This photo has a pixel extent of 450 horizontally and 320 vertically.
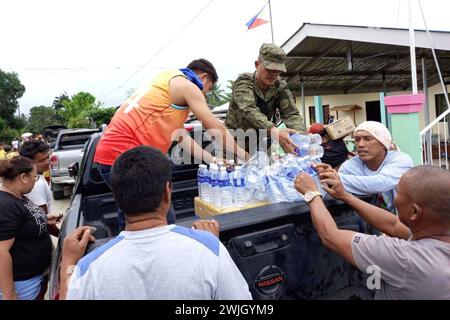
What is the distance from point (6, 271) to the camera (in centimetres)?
237

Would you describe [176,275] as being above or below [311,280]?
above

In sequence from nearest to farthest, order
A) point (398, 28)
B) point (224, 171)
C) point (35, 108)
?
point (224, 171)
point (398, 28)
point (35, 108)

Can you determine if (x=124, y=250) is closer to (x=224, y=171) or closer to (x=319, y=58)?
Answer: (x=224, y=171)

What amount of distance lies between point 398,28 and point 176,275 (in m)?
7.99

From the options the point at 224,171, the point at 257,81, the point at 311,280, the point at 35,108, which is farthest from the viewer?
the point at 35,108

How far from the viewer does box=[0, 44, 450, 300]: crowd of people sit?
1.21 metres

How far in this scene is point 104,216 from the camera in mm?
3186

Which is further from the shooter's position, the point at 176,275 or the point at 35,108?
the point at 35,108

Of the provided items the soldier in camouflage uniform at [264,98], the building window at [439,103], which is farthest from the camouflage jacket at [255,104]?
the building window at [439,103]

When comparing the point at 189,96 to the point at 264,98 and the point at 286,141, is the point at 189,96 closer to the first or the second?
the point at 286,141

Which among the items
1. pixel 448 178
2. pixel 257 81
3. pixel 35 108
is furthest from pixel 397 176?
pixel 35 108

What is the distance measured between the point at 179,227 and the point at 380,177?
167 cm

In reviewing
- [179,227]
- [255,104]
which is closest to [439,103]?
[255,104]

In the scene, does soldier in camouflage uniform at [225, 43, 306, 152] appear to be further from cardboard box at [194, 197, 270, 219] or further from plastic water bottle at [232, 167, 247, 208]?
cardboard box at [194, 197, 270, 219]
